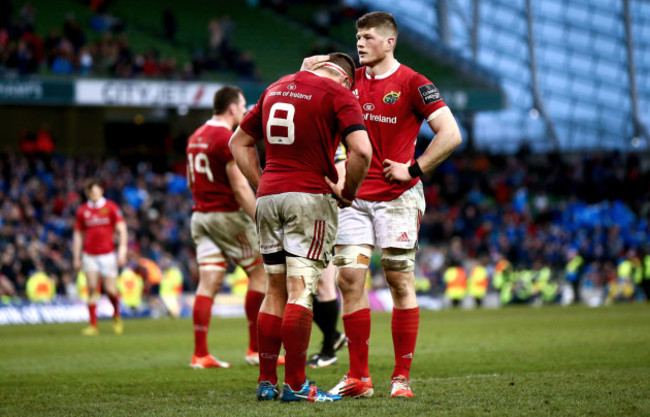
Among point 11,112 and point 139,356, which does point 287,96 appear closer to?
point 139,356

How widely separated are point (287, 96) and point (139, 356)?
4954 millimetres

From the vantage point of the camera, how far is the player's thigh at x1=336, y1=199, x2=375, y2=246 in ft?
20.7

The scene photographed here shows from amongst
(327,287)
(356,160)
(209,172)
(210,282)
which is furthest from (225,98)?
(356,160)

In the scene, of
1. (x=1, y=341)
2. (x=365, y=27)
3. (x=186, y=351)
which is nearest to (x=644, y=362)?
(x=365, y=27)

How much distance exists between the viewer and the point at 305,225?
18.9 feet

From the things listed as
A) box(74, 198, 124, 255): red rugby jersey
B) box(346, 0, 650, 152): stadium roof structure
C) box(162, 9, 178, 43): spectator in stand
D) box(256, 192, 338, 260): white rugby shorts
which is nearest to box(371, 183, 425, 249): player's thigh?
box(256, 192, 338, 260): white rugby shorts

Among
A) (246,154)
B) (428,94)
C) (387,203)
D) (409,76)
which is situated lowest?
(387,203)

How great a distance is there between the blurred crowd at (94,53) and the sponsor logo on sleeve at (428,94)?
22.7 m

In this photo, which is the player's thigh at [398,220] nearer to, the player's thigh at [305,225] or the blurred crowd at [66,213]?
the player's thigh at [305,225]

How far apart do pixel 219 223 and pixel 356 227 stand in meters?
2.57

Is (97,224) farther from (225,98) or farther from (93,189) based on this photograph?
(225,98)

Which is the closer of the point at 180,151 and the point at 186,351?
the point at 186,351

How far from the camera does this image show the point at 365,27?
20.6 ft

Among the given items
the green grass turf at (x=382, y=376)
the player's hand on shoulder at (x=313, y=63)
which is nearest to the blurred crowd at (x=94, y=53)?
the green grass turf at (x=382, y=376)
